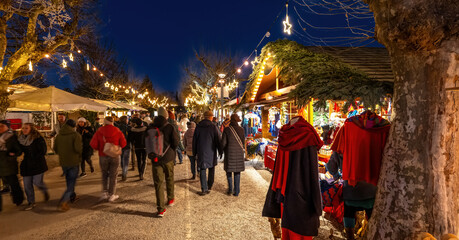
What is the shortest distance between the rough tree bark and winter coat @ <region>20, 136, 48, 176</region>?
6071mm

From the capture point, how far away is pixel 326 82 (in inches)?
147

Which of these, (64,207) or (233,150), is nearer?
(64,207)

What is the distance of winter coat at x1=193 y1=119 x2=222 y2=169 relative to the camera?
19.1ft

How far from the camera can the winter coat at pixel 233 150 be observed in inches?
226

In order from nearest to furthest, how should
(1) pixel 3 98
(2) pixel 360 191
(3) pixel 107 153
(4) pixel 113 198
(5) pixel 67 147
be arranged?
1. (2) pixel 360 191
2. (5) pixel 67 147
3. (3) pixel 107 153
4. (4) pixel 113 198
5. (1) pixel 3 98

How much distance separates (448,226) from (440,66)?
167 cm

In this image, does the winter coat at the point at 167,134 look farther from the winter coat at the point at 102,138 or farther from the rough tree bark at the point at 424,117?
the rough tree bark at the point at 424,117

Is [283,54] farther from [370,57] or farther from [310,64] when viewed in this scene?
[370,57]

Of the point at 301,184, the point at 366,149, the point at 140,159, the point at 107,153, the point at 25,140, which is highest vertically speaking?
the point at 25,140

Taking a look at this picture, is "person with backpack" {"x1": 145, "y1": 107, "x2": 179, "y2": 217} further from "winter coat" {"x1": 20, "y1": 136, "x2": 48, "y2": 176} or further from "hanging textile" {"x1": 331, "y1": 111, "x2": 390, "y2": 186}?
"hanging textile" {"x1": 331, "y1": 111, "x2": 390, "y2": 186}

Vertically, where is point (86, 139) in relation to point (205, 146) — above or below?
above

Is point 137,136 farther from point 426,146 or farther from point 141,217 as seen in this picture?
point 426,146

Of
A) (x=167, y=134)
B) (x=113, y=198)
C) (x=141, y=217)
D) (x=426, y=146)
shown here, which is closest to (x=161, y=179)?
(x=141, y=217)

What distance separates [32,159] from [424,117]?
647 centimetres
